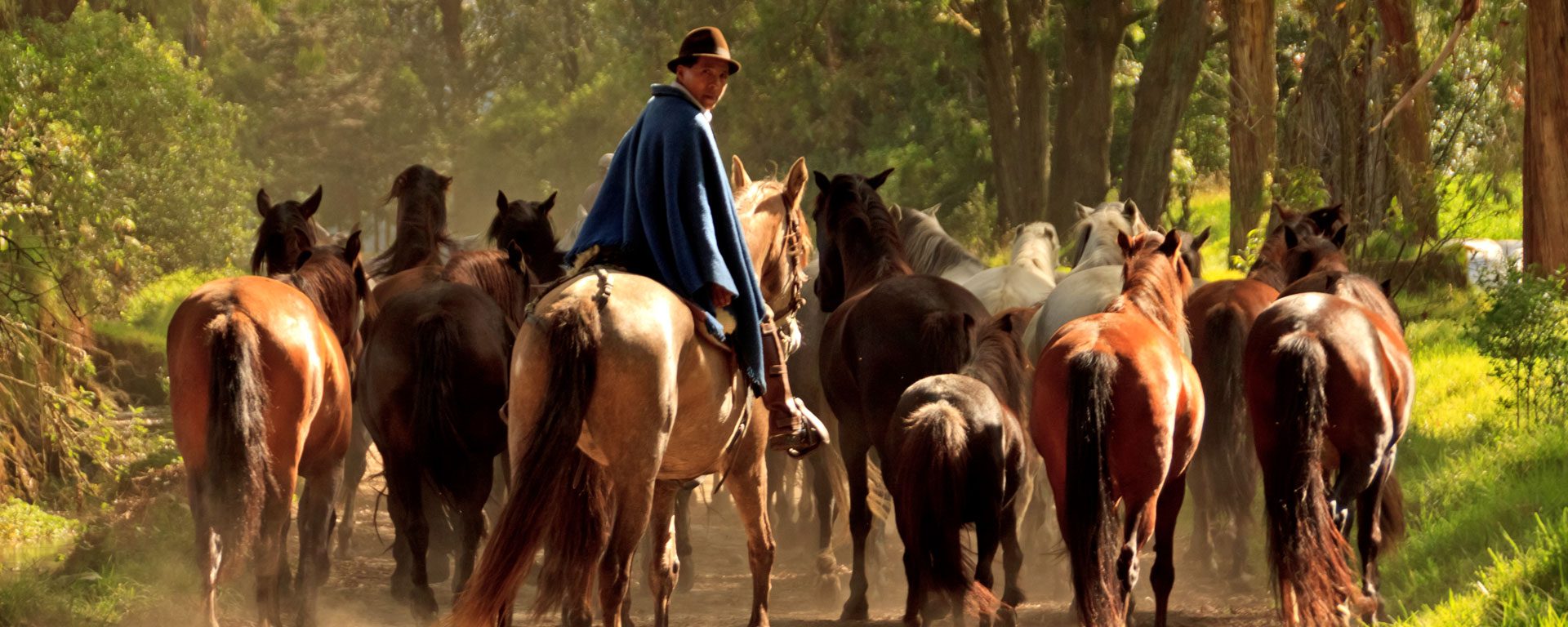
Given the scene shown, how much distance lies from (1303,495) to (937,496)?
5.03ft

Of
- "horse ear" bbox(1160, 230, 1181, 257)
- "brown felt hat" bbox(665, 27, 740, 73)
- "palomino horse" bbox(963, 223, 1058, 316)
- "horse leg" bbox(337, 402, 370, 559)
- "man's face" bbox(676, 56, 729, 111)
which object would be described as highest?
"brown felt hat" bbox(665, 27, 740, 73)

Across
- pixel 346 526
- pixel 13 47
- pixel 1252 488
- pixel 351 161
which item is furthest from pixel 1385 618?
pixel 351 161

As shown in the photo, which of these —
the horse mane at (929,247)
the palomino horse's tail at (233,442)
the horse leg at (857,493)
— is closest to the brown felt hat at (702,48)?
the palomino horse's tail at (233,442)

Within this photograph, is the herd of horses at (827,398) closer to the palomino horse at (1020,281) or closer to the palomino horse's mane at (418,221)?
the palomino horse's mane at (418,221)

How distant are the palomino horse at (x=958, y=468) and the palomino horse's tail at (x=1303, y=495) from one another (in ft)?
3.80

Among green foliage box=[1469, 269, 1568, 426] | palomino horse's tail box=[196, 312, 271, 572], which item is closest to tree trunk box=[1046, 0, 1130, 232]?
green foliage box=[1469, 269, 1568, 426]

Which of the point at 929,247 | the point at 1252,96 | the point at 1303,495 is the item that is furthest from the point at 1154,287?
the point at 1252,96

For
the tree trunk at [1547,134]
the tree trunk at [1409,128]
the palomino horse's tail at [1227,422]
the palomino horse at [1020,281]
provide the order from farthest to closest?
the tree trunk at [1409,128], the tree trunk at [1547,134], the palomino horse at [1020,281], the palomino horse's tail at [1227,422]

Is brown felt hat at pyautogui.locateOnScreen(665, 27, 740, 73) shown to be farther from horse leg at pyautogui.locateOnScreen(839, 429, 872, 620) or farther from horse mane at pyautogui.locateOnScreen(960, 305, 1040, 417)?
horse leg at pyautogui.locateOnScreen(839, 429, 872, 620)

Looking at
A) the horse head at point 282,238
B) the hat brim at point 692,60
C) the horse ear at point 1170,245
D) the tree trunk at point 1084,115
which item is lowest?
the horse ear at point 1170,245

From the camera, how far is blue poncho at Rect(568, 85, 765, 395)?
578 cm

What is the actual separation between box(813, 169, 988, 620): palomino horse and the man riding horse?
65.8 inches

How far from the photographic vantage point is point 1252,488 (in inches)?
352

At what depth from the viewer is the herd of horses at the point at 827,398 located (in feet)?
17.9
